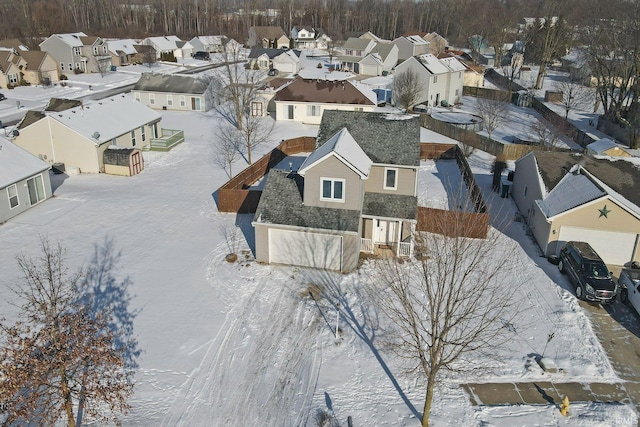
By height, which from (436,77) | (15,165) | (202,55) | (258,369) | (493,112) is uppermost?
(436,77)

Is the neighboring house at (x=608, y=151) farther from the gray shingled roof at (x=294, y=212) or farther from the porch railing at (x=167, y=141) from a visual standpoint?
the porch railing at (x=167, y=141)

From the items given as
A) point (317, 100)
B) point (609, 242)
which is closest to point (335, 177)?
point (609, 242)

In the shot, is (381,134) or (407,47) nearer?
(381,134)

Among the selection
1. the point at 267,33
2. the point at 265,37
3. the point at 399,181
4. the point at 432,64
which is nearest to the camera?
the point at 399,181

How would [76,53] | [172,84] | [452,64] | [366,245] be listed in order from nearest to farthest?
[366,245] → [172,84] → [452,64] → [76,53]

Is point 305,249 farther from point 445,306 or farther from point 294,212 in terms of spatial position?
point 445,306

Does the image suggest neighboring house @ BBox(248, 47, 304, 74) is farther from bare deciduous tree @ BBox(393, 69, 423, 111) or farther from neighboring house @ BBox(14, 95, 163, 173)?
neighboring house @ BBox(14, 95, 163, 173)

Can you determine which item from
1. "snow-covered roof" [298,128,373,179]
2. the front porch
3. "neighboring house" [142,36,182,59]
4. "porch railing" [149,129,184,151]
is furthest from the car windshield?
"neighboring house" [142,36,182,59]

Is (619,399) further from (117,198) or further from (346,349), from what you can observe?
(117,198)
